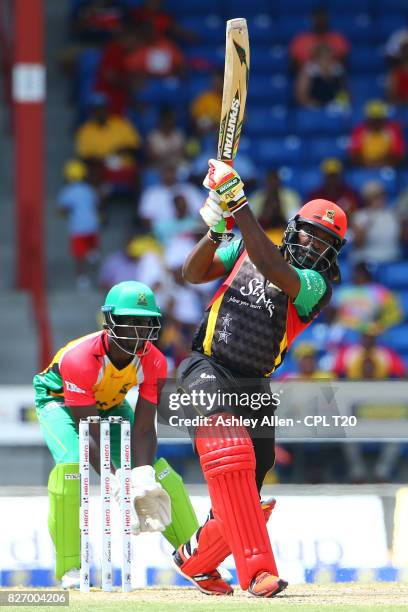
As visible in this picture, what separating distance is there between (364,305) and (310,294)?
6293 millimetres

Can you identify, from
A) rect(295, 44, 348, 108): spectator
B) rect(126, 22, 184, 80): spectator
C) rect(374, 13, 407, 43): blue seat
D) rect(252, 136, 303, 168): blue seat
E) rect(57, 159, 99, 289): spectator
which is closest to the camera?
rect(57, 159, 99, 289): spectator

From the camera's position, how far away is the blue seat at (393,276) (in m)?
13.3

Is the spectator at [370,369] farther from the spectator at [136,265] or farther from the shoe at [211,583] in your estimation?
the shoe at [211,583]

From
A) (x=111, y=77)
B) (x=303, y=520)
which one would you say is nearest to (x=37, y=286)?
(x=111, y=77)

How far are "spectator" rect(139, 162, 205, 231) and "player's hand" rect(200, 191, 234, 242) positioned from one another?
695 centimetres

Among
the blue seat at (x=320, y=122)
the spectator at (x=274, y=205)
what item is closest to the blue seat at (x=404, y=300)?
the spectator at (x=274, y=205)

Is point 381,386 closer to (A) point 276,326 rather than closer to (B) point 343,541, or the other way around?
(B) point 343,541

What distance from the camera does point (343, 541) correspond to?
28.9 feet

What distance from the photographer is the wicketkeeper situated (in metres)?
6.45

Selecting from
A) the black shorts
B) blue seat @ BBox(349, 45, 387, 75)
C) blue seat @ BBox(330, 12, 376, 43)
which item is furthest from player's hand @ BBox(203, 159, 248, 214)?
blue seat @ BBox(330, 12, 376, 43)

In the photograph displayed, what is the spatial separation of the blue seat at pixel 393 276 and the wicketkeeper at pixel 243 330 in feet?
21.0

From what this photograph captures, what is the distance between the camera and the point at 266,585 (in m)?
6.46

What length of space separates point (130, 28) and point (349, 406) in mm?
6913

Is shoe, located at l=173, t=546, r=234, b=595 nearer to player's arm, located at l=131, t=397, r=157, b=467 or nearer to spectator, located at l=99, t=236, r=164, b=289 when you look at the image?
player's arm, located at l=131, t=397, r=157, b=467
